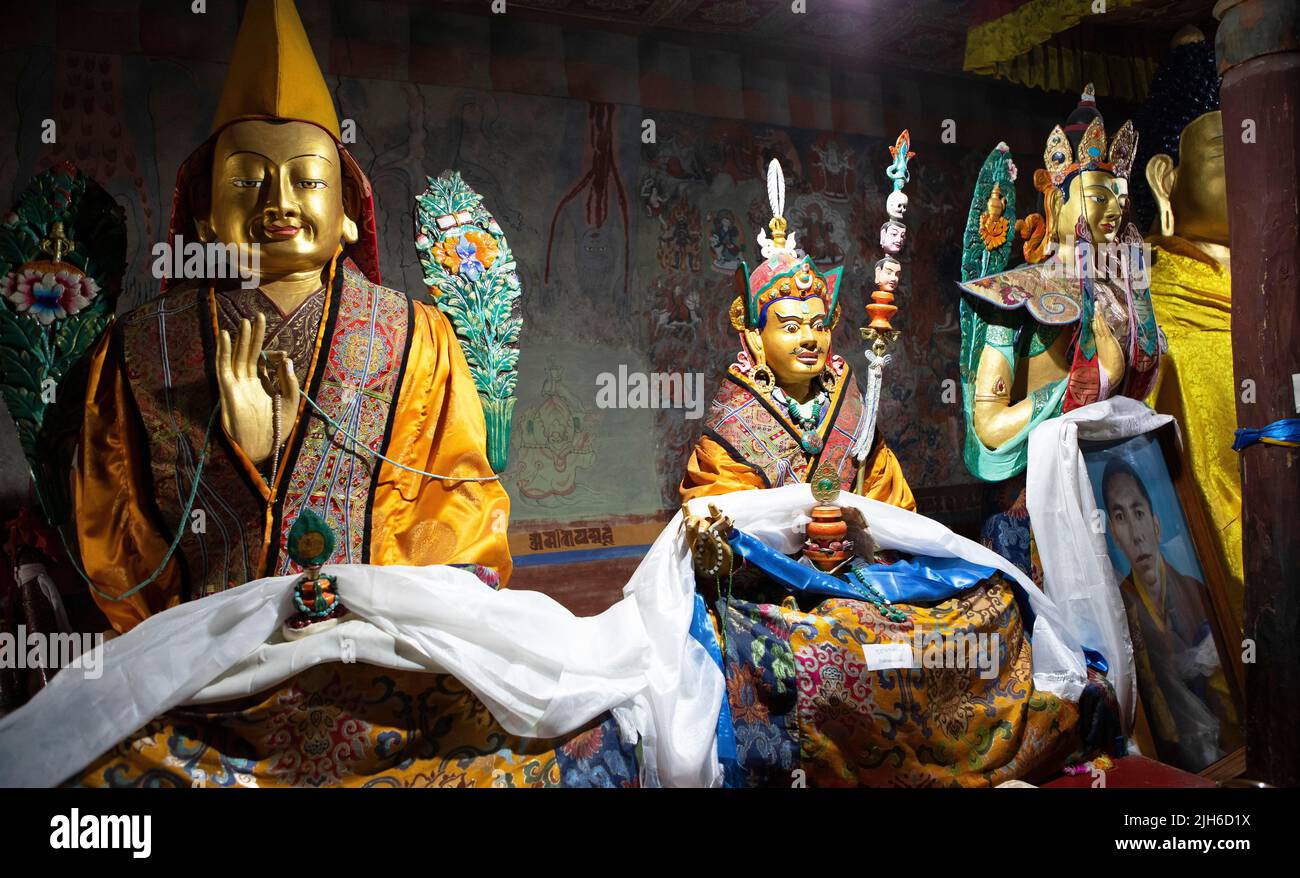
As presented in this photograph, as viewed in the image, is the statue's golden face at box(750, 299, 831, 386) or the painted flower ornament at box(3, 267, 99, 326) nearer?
the painted flower ornament at box(3, 267, 99, 326)

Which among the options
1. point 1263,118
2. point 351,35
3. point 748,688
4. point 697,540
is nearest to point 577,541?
point 697,540

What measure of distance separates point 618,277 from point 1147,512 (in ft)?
6.38

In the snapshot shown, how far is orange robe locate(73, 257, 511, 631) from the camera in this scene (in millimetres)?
2477

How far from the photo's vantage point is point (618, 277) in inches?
150

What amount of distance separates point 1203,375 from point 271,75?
3185 millimetres

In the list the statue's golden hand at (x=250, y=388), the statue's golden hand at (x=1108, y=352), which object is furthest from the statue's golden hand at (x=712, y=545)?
the statue's golden hand at (x=1108, y=352)

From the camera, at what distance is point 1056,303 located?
3.45 metres

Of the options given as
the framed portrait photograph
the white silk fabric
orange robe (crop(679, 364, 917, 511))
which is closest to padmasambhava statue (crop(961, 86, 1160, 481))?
the framed portrait photograph

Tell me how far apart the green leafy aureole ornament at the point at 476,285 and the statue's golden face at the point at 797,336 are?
0.81 m

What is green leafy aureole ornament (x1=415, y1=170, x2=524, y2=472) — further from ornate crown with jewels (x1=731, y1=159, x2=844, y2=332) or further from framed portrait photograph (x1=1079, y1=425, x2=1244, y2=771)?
framed portrait photograph (x1=1079, y1=425, x2=1244, y2=771)

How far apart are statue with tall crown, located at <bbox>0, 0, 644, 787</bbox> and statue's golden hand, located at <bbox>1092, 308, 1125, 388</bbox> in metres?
1.89

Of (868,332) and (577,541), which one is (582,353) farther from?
(868,332)

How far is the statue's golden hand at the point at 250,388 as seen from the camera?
244cm

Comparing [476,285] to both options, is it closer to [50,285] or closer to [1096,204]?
[50,285]
